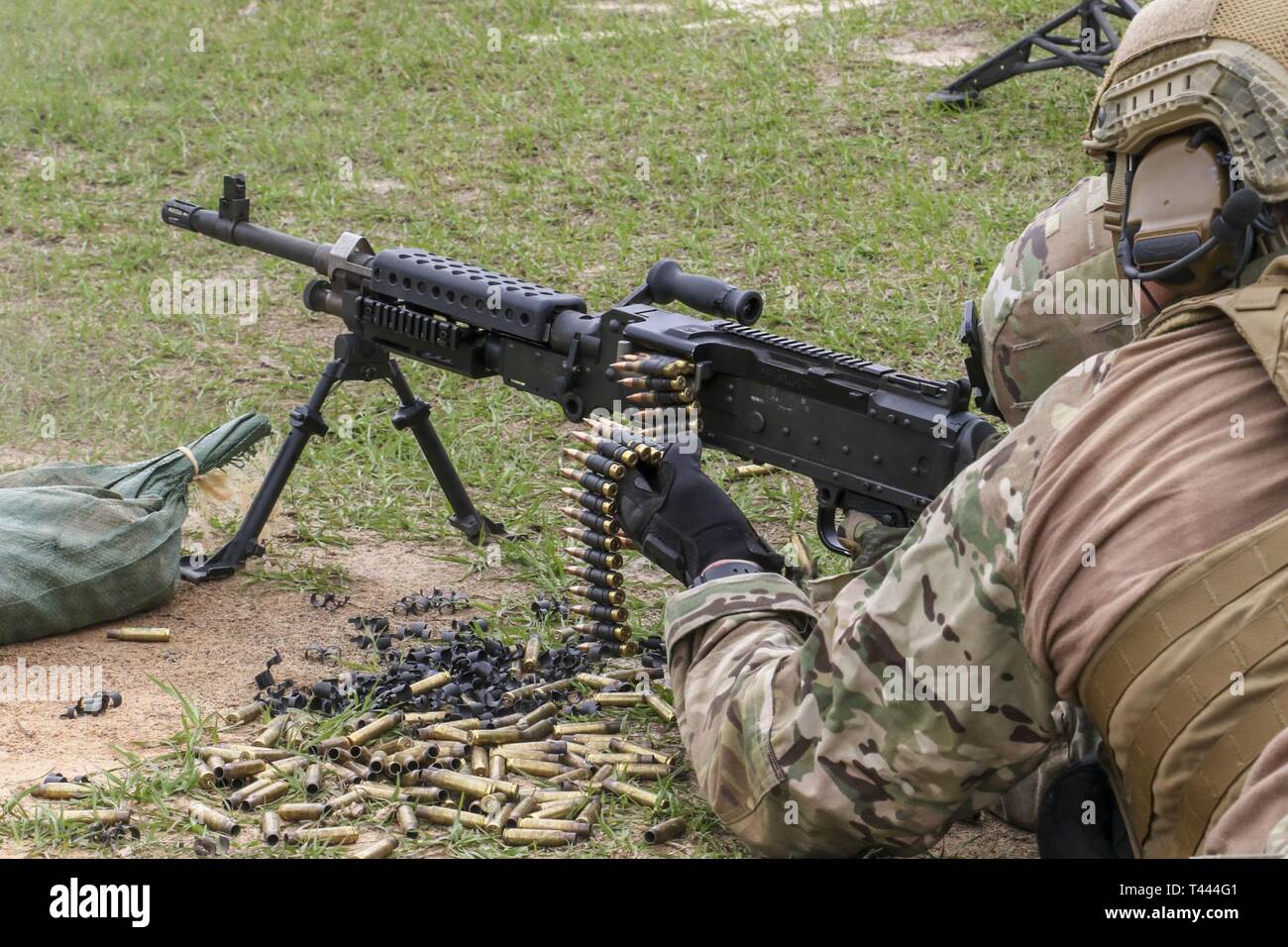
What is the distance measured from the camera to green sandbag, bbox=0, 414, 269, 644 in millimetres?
5188

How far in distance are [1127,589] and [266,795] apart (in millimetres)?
2524

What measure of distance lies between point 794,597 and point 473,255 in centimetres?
586

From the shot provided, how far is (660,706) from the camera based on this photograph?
15.4ft

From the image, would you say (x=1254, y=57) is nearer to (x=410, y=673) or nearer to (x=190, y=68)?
(x=410, y=673)

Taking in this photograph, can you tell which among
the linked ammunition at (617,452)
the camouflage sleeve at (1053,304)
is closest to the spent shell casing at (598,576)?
the linked ammunition at (617,452)

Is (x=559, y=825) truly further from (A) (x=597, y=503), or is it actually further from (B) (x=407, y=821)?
(A) (x=597, y=503)

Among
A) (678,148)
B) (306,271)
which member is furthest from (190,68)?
(678,148)

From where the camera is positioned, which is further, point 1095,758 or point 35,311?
point 35,311

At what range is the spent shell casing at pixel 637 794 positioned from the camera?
4.14 meters

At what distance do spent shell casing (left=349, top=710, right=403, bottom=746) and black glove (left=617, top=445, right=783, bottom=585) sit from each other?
1.03 meters

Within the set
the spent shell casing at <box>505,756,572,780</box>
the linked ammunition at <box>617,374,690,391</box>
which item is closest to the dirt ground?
the spent shell casing at <box>505,756,572,780</box>

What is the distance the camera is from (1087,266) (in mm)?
4781

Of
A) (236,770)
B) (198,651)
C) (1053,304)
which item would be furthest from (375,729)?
(1053,304)
